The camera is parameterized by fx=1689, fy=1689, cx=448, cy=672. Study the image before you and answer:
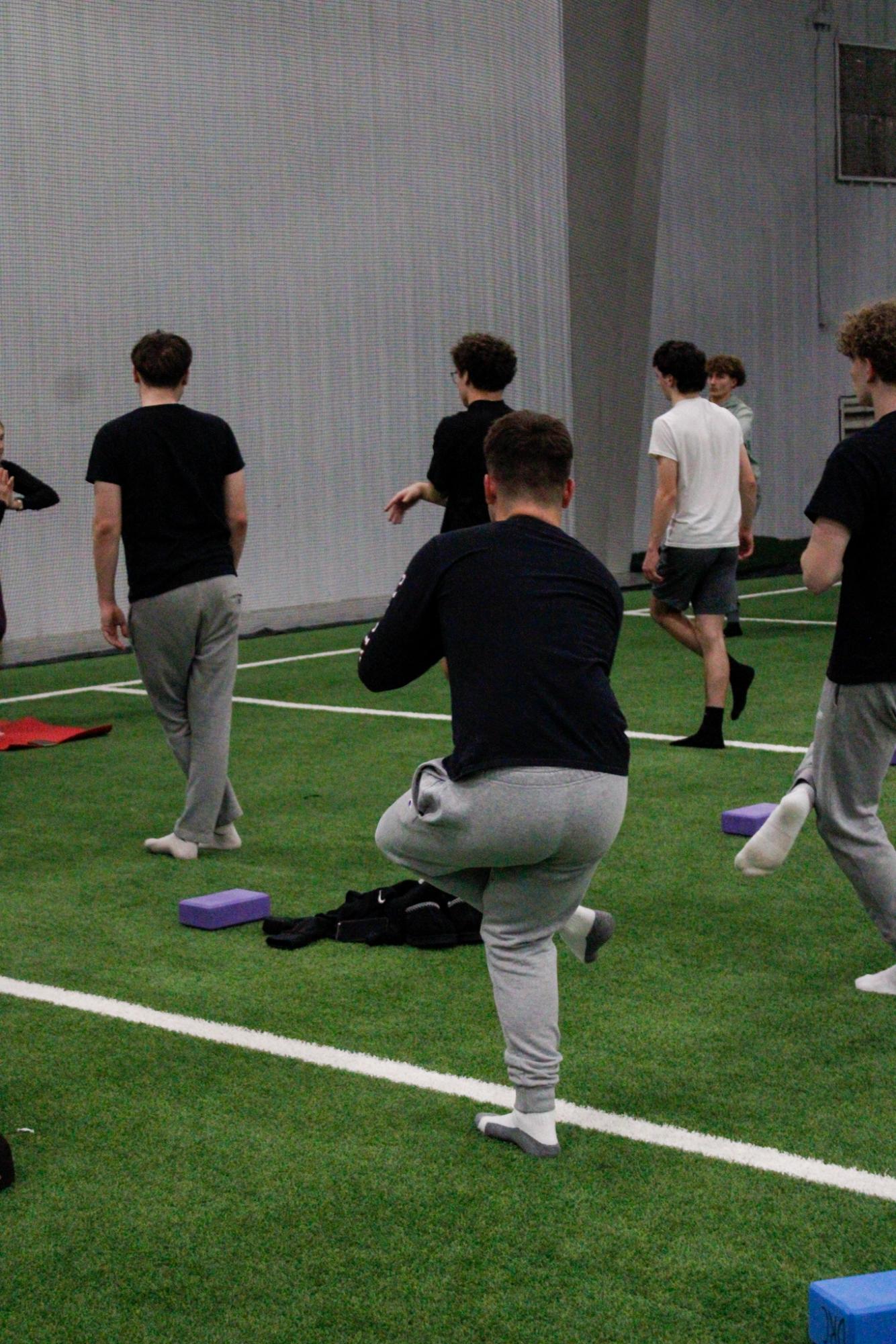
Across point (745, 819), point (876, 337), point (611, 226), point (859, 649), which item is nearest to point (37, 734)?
point (745, 819)

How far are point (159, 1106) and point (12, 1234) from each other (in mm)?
687

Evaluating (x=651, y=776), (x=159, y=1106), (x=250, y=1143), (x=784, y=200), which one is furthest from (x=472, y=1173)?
(x=784, y=200)

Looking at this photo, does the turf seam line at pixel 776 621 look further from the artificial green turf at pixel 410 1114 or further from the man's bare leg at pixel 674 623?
the artificial green turf at pixel 410 1114

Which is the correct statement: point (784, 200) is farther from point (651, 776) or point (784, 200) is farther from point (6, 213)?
point (651, 776)

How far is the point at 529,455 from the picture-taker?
358 centimetres

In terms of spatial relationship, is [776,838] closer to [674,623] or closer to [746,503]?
[674,623]

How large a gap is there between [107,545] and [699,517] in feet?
11.2

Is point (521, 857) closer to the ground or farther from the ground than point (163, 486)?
closer to the ground

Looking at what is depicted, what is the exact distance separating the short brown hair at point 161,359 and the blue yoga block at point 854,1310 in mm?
4416

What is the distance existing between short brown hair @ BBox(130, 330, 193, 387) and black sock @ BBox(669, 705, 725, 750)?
341cm

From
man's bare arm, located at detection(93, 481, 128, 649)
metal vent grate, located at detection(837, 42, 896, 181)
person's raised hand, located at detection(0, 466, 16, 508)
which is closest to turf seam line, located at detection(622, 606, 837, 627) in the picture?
person's raised hand, located at detection(0, 466, 16, 508)

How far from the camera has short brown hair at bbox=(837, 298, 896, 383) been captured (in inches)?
167

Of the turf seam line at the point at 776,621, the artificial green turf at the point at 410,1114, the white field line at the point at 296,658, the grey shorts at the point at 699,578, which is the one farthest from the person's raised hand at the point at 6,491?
the turf seam line at the point at 776,621

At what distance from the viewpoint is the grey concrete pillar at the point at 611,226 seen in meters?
16.8
